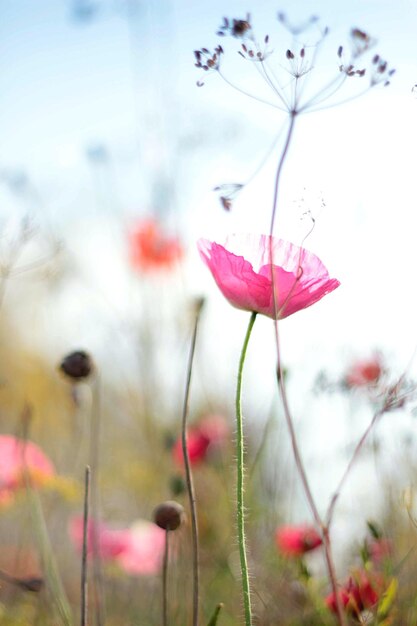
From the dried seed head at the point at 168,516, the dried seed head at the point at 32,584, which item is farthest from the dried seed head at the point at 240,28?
the dried seed head at the point at 32,584

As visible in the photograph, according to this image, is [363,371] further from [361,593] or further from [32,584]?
[32,584]

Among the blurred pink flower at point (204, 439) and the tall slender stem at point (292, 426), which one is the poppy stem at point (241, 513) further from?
the blurred pink flower at point (204, 439)

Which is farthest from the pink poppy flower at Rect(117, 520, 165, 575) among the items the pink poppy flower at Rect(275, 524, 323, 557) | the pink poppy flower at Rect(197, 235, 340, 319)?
the pink poppy flower at Rect(197, 235, 340, 319)

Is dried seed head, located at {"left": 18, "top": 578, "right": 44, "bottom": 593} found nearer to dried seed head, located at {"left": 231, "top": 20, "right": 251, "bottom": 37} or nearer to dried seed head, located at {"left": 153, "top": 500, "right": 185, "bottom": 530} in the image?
dried seed head, located at {"left": 153, "top": 500, "right": 185, "bottom": 530}

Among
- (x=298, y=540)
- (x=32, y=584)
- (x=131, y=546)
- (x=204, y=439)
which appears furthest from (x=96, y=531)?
(x=204, y=439)

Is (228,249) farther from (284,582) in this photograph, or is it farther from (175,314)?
(175,314)

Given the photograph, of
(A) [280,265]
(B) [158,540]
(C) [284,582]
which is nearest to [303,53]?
(A) [280,265]
